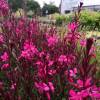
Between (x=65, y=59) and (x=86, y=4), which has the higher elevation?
(x=65, y=59)

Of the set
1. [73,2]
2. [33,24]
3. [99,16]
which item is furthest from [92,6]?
[33,24]

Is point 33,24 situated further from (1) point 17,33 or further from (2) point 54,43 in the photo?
(2) point 54,43

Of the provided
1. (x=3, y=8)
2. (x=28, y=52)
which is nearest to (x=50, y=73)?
(x=28, y=52)

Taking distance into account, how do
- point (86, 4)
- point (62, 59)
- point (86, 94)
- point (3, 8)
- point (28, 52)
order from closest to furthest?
point (86, 94)
point (62, 59)
point (28, 52)
point (3, 8)
point (86, 4)

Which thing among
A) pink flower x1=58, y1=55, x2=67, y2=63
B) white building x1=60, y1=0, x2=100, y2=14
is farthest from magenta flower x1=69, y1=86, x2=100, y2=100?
white building x1=60, y1=0, x2=100, y2=14

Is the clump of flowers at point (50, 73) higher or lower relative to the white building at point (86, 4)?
higher

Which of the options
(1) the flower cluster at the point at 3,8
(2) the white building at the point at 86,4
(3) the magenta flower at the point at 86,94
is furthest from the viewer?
(2) the white building at the point at 86,4

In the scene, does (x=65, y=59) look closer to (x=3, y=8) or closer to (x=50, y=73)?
(x=50, y=73)

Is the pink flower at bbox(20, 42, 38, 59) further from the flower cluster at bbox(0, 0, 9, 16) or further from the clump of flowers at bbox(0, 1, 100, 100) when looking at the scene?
the flower cluster at bbox(0, 0, 9, 16)

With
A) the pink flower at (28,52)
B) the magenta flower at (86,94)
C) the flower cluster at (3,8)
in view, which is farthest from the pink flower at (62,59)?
the flower cluster at (3,8)

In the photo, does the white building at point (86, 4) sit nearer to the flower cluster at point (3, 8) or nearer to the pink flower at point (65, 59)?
the flower cluster at point (3, 8)

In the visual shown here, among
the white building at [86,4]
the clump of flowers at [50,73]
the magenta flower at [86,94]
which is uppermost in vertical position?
the magenta flower at [86,94]

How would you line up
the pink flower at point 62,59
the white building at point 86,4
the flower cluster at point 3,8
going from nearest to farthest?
the pink flower at point 62,59, the flower cluster at point 3,8, the white building at point 86,4

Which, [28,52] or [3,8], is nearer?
[28,52]
